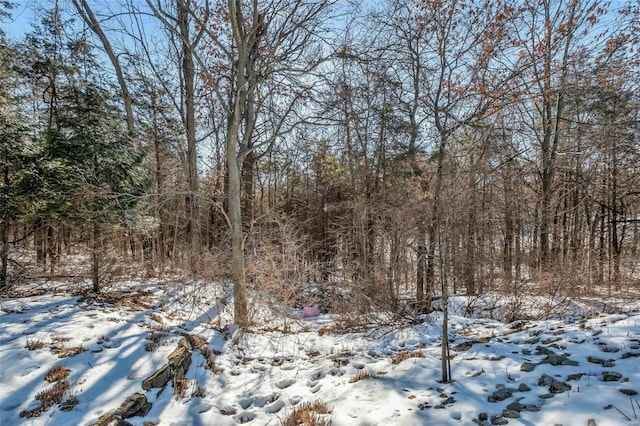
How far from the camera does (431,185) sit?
25.6ft

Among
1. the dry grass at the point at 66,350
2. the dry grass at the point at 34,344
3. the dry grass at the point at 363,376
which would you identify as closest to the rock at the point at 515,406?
the dry grass at the point at 363,376

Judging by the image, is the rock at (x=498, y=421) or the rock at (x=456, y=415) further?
the rock at (x=456, y=415)

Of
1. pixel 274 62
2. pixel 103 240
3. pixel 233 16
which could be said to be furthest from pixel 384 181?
pixel 103 240

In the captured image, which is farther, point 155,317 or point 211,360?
point 155,317

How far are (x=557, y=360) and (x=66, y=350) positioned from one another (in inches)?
223

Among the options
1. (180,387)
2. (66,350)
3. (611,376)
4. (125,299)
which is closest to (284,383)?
(180,387)

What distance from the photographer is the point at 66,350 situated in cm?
392

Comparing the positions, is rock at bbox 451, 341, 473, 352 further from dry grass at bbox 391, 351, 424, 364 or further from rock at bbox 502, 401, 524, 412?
rock at bbox 502, 401, 524, 412

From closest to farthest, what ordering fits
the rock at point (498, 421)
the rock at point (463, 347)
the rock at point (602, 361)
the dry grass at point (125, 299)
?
the rock at point (498, 421) < the rock at point (602, 361) < the rock at point (463, 347) < the dry grass at point (125, 299)

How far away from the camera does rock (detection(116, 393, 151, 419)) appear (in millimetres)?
3004

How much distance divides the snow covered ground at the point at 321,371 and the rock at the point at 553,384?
0.05 ft

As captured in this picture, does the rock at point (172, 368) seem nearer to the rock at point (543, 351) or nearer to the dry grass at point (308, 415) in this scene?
the dry grass at point (308, 415)

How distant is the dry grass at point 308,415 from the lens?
2849 millimetres

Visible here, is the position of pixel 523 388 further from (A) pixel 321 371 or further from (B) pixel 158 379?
(B) pixel 158 379
